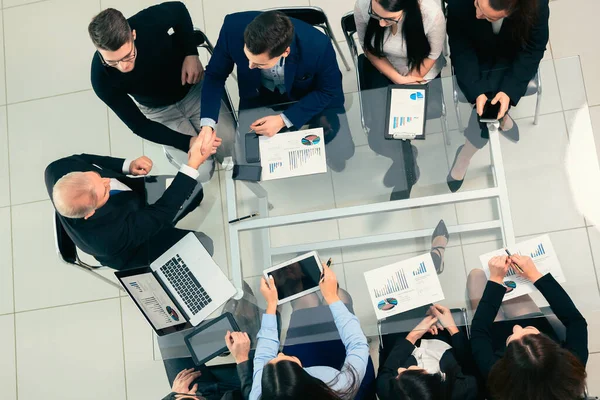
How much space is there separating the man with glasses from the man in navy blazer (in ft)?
0.69

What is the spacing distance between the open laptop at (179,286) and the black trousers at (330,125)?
58cm

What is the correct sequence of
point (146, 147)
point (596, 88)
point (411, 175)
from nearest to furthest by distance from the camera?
1. point (411, 175)
2. point (596, 88)
3. point (146, 147)

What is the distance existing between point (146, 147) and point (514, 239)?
7.43 feet

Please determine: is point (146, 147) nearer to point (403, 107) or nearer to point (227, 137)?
point (227, 137)

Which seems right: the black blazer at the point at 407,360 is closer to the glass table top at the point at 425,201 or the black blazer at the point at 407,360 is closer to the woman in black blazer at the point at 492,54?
the glass table top at the point at 425,201

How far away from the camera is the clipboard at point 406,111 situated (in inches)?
90.0

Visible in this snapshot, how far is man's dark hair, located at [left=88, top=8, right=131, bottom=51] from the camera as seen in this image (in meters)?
2.20

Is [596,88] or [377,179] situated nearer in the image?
[377,179]

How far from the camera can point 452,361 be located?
2.21m

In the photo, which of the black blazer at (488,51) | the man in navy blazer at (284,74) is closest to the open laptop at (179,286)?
the man in navy blazer at (284,74)

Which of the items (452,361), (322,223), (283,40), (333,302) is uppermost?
(283,40)

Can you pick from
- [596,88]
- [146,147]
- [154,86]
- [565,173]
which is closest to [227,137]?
[154,86]

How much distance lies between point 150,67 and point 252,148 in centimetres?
62

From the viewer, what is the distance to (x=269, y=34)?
2104mm
